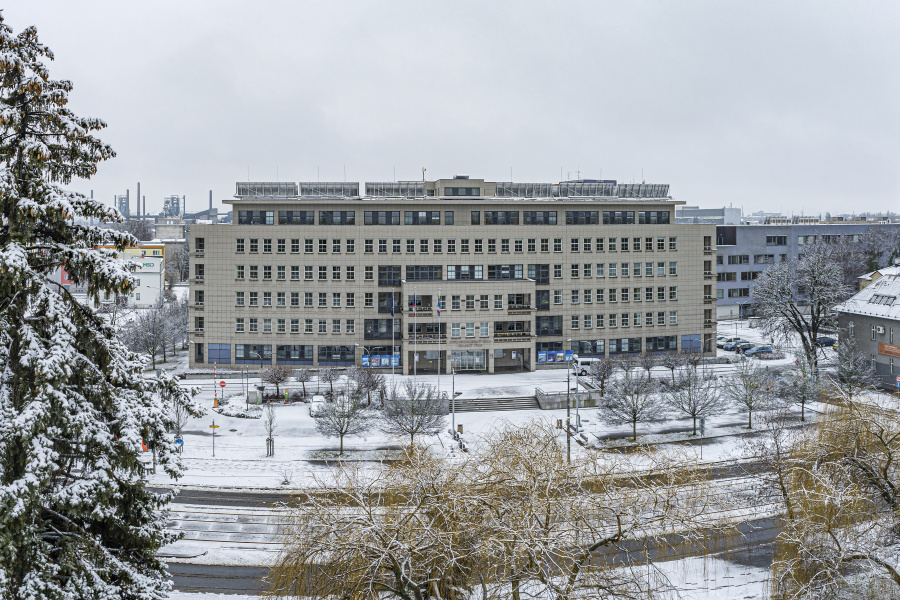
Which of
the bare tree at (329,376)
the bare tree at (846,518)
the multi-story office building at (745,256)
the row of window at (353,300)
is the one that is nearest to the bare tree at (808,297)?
the row of window at (353,300)

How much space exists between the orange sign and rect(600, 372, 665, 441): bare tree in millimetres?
24185

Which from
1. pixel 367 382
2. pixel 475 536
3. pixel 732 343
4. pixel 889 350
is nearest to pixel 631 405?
pixel 367 382

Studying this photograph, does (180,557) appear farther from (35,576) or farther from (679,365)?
(679,365)

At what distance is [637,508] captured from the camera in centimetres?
1956

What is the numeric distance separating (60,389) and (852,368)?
52.6 meters

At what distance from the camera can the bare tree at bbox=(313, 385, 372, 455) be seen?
44750 mm

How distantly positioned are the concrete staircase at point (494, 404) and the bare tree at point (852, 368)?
21892 mm

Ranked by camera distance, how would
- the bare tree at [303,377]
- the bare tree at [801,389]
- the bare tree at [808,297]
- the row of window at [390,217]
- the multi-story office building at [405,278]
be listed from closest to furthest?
the bare tree at [801,389] → the bare tree at [303,377] → the bare tree at [808,297] → the multi-story office building at [405,278] → the row of window at [390,217]

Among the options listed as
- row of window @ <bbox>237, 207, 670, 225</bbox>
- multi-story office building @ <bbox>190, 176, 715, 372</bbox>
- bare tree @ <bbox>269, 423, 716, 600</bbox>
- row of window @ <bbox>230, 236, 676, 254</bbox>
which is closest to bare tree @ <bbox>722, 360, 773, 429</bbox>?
multi-story office building @ <bbox>190, 176, 715, 372</bbox>

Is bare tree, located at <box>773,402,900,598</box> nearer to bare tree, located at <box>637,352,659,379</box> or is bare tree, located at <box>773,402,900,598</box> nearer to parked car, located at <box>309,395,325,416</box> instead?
parked car, located at <box>309,395,325,416</box>

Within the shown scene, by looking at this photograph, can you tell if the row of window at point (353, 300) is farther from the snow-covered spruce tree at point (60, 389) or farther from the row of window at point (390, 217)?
the snow-covered spruce tree at point (60, 389)

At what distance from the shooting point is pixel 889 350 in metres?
60.1

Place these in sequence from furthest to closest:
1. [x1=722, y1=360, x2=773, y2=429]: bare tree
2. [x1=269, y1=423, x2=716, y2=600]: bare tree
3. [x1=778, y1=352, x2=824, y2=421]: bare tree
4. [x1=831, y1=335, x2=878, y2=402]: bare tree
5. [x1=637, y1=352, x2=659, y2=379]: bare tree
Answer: [x1=637, y1=352, x2=659, y2=379]: bare tree < [x1=831, y1=335, x2=878, y2=402]: bare tree < [x1=722, y1=360, x2=773, y2=429]: bare tree < [x1=778, y1=352, x2=824, y2=421]: bare tree < [x1=269, y1=423, x2=716, y2=600]: bare tree

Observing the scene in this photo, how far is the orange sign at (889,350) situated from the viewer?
59281 mm
